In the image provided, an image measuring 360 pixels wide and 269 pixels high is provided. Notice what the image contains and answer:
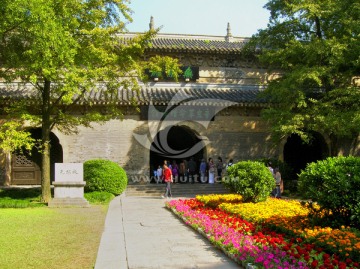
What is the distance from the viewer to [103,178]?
54.5ft

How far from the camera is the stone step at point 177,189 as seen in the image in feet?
61.7

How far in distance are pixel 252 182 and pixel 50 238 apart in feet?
19.1

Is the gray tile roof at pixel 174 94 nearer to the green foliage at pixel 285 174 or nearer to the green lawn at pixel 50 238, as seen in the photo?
the green foliage at pixel 285 174

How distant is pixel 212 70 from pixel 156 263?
1817 cm

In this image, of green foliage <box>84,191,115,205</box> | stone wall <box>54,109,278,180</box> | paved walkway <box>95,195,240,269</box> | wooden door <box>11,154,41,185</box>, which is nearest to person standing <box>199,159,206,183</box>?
stone wall <box>54,109,278,180</box>

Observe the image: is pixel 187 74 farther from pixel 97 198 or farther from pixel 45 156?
pixel 45 156

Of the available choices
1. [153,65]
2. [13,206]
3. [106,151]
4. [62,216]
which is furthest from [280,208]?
[106,151]

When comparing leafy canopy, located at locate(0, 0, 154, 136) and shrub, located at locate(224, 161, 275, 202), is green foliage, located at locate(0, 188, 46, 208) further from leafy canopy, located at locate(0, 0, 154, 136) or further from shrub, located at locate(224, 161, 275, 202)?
shrub, located at locate(224, 161, 275, 202)

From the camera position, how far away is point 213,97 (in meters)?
21.0

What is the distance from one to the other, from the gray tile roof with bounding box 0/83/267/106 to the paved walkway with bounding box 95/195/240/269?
29.8 ft

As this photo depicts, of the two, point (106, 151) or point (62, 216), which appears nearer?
point (62, 216)

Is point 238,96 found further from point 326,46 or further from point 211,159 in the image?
point 326,46

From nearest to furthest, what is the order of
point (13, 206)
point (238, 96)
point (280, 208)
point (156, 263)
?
1. point (156, 263)
2. point (280, 208)
3. point (13, 206)
4. point (238, 96)

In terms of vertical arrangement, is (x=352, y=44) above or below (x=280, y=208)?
above
